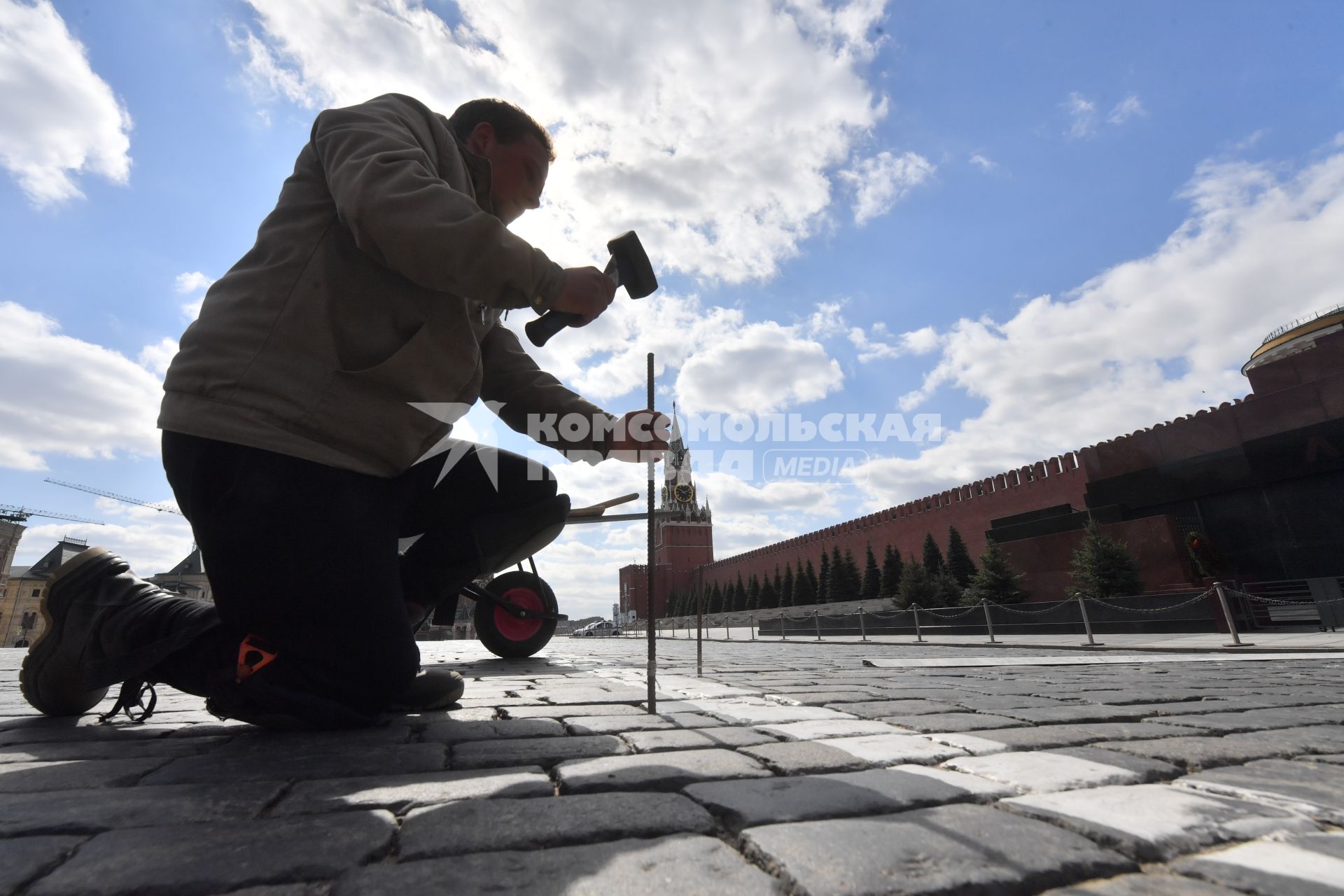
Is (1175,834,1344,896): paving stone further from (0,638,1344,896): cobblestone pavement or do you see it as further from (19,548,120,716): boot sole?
(19,548,120,716): boot sole

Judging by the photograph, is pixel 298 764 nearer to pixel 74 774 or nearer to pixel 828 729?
pixel 74 774

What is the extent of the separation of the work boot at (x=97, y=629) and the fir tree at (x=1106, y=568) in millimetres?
20122

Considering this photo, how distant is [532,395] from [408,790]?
1724 millimetres

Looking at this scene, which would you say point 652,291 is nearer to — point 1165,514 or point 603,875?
point 603,875

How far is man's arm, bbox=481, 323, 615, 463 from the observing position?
262cm

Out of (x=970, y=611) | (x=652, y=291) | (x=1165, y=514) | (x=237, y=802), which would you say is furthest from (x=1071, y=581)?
(x=237, y=802)

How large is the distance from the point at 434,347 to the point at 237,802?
114 centimetres

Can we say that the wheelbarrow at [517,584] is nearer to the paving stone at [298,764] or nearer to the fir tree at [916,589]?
the paving stone at [298,764]

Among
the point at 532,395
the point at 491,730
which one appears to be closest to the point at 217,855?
the point at 491,730

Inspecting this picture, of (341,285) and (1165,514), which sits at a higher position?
(1165,514)

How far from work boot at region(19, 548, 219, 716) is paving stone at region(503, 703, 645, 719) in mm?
Result: 871

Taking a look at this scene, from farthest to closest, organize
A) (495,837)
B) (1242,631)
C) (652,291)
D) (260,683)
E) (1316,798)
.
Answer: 1. (1242,631)
2. (652,291)
3. (260,683)
4. (1316,798)
5. (495,837)

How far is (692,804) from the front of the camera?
100 centimetres

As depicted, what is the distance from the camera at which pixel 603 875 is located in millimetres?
720
